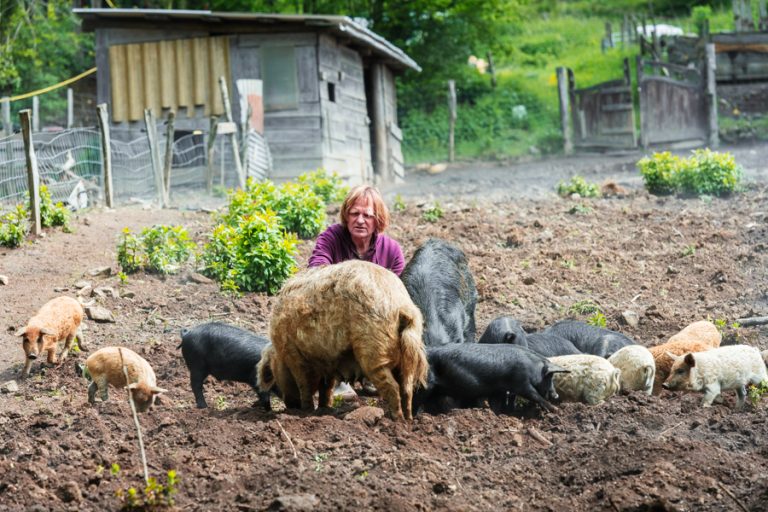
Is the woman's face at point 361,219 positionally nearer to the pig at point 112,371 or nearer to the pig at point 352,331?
the pig at point 352,331

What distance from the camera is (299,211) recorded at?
12.8 m

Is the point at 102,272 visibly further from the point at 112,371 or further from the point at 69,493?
the point at 69,493

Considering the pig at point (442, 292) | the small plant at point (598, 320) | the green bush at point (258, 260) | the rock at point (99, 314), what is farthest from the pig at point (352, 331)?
the green bush at point (258, 260)

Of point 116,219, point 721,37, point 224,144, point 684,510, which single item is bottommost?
point 684,510

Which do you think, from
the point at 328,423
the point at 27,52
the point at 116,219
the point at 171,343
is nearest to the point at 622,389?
the point at 328,423

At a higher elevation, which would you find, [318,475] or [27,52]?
[27,52]

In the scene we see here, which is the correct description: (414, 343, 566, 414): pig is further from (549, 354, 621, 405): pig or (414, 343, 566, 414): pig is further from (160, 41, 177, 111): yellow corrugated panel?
(160, 41, 177, 111): yellow corrugated panel

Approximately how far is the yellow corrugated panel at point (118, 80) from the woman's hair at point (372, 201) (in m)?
15.7

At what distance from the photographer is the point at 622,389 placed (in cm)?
691

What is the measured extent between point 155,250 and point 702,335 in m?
5.99

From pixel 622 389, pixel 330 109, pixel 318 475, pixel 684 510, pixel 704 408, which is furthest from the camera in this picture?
pixel 330 109

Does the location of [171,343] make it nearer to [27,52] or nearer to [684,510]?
[684,510]

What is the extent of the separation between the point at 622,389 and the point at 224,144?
49.6 ft

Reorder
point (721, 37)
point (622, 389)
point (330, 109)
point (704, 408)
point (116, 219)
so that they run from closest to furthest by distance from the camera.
→ 1. point (704, 408)
2. point (622, 389)
3. point (116, 219)
4. point (330, 109)
5. point (721, 37)
